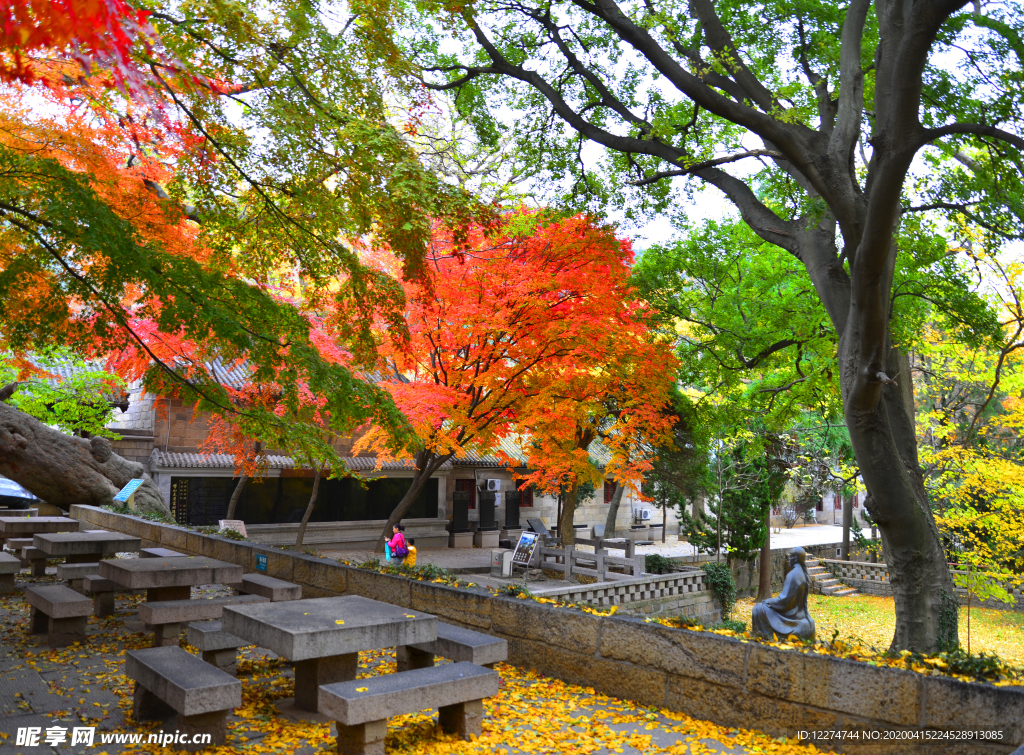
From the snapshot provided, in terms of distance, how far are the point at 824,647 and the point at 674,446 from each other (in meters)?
15.1

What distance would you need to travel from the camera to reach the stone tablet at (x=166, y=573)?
641cm

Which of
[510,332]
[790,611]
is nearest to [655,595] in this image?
[790,611]

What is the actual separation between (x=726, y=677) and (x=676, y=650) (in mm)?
433

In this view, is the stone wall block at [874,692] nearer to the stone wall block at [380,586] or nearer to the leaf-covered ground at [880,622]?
the stone wall block at [380,586]

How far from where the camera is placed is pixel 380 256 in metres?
14.5

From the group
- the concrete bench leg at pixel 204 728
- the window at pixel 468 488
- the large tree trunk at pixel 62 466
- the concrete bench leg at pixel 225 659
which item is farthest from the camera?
the window at pixel 468 488

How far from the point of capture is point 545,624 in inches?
251

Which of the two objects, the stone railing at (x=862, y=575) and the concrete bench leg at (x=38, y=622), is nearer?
the concrete bench leg at (x=38, y=622)

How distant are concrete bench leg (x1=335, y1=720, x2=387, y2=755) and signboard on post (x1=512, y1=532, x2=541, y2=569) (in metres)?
15.0

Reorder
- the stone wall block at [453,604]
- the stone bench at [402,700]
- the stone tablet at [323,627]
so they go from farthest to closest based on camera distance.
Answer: the stone wall block at [453,604] → the stone tablet at [323,627] → the stone bench at [402,700]

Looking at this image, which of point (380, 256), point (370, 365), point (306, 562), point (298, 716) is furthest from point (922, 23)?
point (380, 256)

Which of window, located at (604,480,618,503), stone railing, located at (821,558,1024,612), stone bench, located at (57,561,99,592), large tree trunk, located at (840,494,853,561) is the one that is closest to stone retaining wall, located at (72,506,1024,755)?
stone bench, located at (57,561,99,592)

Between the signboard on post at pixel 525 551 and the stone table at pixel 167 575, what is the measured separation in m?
12.6

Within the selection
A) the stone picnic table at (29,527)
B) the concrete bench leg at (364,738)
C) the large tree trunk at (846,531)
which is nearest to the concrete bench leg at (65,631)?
the concrete bench leg at (364,738)
